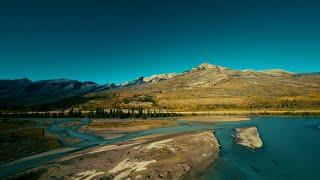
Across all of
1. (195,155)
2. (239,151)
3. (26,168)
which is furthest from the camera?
(239,151)

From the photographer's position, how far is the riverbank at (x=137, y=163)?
46844 mm

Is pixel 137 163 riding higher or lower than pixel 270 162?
higher

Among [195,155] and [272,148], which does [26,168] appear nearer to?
[195,155]

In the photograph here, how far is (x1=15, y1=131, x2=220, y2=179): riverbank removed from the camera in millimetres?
46844

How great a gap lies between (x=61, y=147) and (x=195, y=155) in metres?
37.6

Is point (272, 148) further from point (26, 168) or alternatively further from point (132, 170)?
point (26, 168)

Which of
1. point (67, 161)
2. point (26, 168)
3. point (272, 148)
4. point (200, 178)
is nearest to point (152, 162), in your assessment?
point (200, 178)

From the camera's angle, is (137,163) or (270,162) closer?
(137,163)

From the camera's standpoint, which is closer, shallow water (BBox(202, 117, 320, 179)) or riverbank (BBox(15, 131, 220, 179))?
riverbank (BBox(15, 131, 220, 179))

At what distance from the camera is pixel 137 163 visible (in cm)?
5344

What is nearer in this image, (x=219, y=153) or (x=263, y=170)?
(x=263, y=170)

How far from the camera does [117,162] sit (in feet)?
180

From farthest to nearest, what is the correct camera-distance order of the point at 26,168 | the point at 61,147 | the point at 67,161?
the point at 61,147
the point at 67,161
the point at 26,168

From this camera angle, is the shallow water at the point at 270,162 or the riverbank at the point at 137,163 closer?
the riverbank at the point at 137,163
